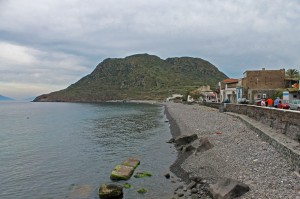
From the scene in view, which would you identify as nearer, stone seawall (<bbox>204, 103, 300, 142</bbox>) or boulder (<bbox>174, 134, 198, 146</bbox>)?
stone seawall (<bbox>204, 103, 300, 142</bbox>)

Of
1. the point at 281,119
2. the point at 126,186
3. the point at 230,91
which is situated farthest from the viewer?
the point at 230,91

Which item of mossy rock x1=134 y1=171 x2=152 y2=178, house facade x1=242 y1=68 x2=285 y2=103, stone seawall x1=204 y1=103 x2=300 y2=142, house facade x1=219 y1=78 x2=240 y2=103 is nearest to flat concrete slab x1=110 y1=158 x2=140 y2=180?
mossy rock x1=134 y1=171 x2=152 y2=178

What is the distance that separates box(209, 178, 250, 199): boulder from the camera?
14.1m

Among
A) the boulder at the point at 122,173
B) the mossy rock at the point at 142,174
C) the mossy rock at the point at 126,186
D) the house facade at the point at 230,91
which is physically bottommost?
the mossy rock at the point at 126,186

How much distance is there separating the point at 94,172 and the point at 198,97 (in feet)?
397

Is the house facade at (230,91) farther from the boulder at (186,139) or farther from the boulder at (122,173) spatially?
the boulder at (122,173)

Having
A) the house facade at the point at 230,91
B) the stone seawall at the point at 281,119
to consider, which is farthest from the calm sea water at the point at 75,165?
the house facade at the point at 230,91

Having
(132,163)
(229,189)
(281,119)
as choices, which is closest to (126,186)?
(132,163)

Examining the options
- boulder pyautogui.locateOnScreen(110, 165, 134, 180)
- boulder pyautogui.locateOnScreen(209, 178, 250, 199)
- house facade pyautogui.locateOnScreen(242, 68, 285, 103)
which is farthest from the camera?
house facade pyautogui.locateOnScreen(242, 68, 285, 103)

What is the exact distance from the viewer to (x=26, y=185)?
21.3m

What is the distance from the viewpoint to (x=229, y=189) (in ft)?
46.8

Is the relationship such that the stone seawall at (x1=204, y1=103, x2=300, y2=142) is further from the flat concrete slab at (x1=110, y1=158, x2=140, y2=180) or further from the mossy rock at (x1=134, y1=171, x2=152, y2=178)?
the flat concrete slab at (x1=110, y1=158, x2=140, y2=180)

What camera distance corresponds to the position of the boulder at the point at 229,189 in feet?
46.2

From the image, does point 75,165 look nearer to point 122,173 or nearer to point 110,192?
point 122,173
